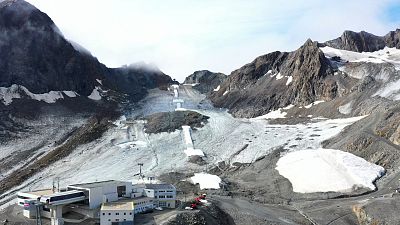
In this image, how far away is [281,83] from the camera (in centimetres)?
15600

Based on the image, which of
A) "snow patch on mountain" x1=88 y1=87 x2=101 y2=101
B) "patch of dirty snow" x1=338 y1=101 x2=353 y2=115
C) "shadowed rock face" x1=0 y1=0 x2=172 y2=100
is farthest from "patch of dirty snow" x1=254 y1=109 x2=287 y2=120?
"shadowed rock face" x1=0 y1=0 x2=172 y2=100

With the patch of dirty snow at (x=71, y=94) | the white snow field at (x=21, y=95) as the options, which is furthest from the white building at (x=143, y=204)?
the patch of dirty snow at (x=71, y=94)

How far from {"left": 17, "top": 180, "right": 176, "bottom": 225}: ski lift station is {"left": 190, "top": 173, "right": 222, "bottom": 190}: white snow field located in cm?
1555

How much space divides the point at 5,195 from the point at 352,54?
112 meters

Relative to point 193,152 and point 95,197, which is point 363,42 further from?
point 95,197

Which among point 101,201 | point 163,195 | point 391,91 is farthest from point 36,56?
point 101,201

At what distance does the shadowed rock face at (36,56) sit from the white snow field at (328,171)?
89.5m

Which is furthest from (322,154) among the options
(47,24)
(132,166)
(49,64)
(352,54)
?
(47,24)

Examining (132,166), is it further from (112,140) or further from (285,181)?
(285,181)

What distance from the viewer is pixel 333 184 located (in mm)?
76250

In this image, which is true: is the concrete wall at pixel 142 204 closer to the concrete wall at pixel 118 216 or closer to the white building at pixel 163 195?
the white building at pixel 163 195

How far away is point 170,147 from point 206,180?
2785cm

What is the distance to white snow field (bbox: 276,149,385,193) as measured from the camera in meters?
76.1

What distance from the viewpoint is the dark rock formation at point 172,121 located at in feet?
403
